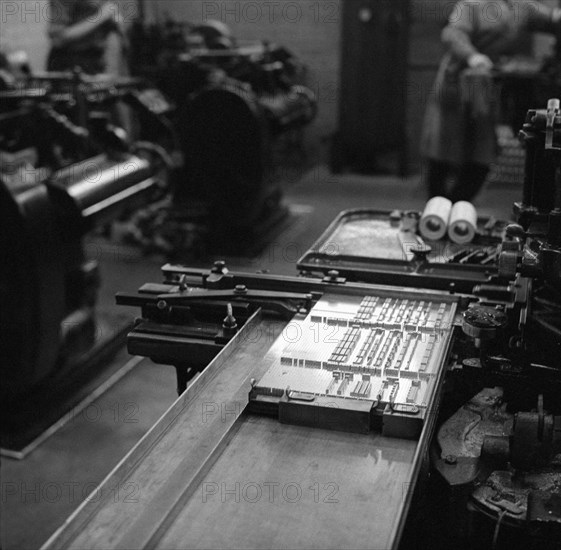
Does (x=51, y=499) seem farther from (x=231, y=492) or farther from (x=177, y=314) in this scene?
(x=231, y=492)

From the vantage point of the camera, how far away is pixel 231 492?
3.96 ft

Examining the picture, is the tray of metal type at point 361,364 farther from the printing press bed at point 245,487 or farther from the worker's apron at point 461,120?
the worker's apron at point 461,120

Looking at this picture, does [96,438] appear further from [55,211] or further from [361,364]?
[361,364]

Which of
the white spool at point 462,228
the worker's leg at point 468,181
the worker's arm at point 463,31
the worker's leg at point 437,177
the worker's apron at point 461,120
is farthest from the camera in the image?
the worker's leg at point 437,177

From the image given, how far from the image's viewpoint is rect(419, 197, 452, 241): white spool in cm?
230

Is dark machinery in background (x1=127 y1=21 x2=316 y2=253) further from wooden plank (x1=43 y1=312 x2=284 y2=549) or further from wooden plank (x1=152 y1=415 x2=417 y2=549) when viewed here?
wooden plank (x1=152 y1=415 x2=417 y2=549)

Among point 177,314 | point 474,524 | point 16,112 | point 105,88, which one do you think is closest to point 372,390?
point 474,524

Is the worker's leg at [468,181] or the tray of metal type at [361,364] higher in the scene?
the tray of metal type at [361,364]

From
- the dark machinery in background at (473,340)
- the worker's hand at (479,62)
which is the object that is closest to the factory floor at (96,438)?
the dark machinery in background at (473,340)

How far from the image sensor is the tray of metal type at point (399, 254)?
2.02m

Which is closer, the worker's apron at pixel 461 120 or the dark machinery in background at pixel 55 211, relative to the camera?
the dark machinery in background at pixel 55 211

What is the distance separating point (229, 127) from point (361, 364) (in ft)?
11.7

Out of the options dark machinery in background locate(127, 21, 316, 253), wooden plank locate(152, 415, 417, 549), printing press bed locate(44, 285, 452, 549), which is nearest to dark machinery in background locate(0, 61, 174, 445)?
dark machinery in background locate(127, 21, 316, 253)

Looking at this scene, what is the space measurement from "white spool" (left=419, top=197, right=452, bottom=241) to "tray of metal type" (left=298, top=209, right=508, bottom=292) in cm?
2
